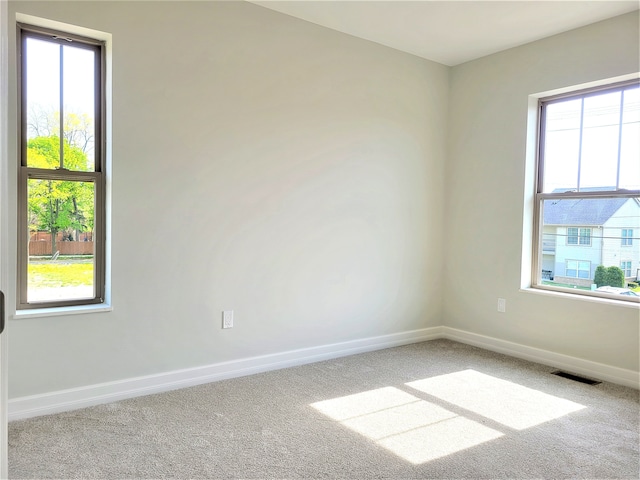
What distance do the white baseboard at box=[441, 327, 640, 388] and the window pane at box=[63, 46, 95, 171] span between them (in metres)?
3.47

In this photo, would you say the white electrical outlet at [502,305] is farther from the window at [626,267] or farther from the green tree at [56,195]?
the green tree at [56,195]

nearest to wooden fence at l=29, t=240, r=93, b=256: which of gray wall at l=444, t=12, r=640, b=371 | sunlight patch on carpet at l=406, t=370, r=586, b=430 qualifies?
sunlight patch on carpet at l=406, t=370, r=586, b=430

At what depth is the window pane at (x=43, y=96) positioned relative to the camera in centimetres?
255

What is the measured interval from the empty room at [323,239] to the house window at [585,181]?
2 cm

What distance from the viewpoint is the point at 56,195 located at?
2660 mm

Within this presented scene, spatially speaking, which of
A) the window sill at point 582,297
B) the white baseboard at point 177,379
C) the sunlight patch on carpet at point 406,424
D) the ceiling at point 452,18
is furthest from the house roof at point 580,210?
the sunlight patch on carpet at point 406,424

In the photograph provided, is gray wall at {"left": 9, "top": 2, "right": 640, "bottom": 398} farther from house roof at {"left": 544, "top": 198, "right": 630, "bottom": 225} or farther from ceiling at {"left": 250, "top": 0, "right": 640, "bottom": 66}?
house roof at {"left": 544, "top": 198, "right": 630, "bottom": 225}

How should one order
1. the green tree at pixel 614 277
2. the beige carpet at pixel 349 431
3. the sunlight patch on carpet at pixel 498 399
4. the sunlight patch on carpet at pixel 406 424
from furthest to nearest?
the green tree at pixel 614 277 < the sunlight patch on carpet at pixel 498 399 < the sunlight patch on carpet at pixel 406 424 < the beige carpet at pixel 349 431

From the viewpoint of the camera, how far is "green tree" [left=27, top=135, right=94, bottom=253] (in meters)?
2.59

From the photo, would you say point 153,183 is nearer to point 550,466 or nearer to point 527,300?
point 550,466

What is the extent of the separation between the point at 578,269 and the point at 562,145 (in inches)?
40.6

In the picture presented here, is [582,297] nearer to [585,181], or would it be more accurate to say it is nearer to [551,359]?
[551,359]

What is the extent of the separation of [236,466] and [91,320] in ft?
4.26

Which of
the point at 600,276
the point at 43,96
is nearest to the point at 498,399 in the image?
the point at 600,276
